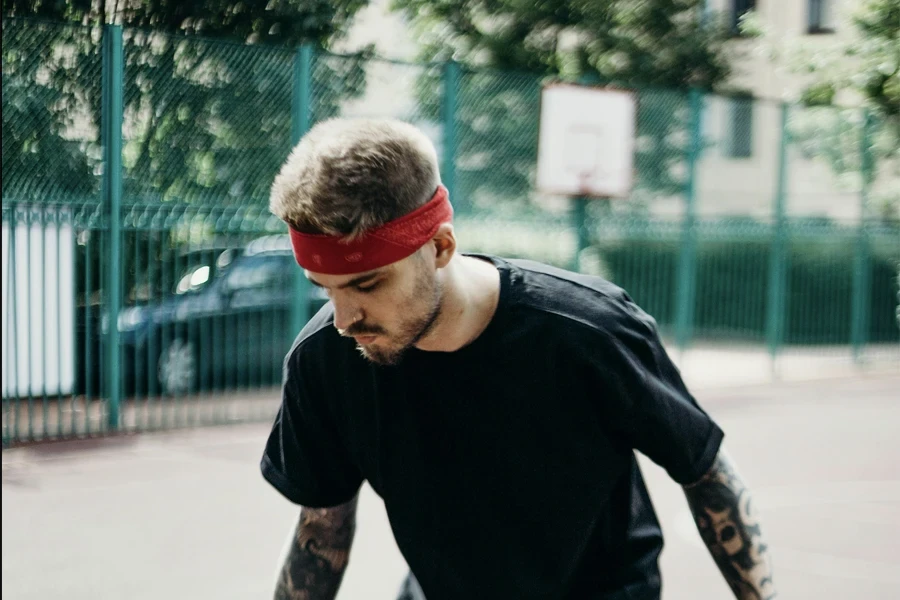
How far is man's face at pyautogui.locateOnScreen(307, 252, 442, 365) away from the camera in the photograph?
6.10 feet

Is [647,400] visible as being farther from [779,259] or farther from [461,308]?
[779,259]

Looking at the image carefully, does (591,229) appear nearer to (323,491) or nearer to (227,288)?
(227,288)

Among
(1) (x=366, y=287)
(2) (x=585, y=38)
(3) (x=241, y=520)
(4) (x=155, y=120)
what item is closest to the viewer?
(1) (x=366, y=287)

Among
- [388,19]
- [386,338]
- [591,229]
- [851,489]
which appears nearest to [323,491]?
[386,338]

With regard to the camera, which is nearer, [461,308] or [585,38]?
[461,308]

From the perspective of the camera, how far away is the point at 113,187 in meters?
8.31

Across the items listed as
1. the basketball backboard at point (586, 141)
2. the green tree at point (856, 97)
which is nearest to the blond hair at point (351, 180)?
the basketball backboard at point (586, 141)

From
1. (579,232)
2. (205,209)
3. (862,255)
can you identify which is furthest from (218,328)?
(862,255)

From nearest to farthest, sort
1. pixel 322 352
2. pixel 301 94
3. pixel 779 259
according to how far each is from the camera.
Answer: pixel 322 352, pixel 301 94, pixel 779 259

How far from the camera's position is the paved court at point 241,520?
517cm

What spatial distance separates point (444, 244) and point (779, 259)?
1168 centimetres

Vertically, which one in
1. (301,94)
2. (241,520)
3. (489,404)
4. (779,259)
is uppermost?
(301,94)

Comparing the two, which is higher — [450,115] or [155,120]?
[450,115]

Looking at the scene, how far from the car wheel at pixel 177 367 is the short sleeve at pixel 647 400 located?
7.15m
